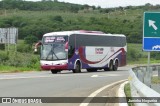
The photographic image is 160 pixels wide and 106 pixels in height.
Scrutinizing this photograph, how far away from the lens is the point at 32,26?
8594cm

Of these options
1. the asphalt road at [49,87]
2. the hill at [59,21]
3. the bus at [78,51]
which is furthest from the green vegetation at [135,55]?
the asphalt road at [49,87]

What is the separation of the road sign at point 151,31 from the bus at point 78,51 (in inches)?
711

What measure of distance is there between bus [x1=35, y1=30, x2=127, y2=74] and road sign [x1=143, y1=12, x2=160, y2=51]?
18068 mm

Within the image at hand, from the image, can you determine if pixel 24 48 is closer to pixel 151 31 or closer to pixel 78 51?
pixel 78 51

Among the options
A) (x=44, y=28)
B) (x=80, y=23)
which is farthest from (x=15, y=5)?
(x=44, y=28)

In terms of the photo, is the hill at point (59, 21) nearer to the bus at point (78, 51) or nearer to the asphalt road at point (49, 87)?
the bus at point (78, 51)

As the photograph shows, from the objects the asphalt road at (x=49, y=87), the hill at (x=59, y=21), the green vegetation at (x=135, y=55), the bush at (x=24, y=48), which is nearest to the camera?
the asphalt road at (x=49, y=87)

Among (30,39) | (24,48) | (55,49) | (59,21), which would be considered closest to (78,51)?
(55,49)

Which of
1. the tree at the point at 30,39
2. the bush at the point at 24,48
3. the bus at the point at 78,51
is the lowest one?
the bush at the point at 24,48

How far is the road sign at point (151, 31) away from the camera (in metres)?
20.0

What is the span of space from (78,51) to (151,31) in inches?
781

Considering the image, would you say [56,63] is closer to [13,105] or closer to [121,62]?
[121,62]

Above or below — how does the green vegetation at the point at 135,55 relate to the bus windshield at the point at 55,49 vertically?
below

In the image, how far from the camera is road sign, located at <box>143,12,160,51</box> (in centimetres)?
2000
